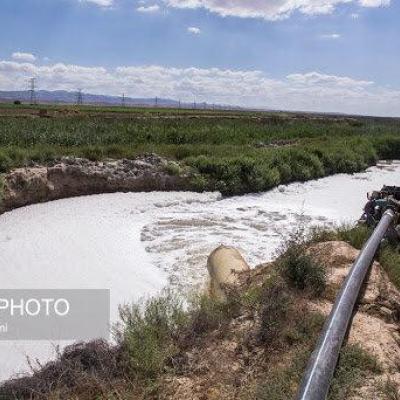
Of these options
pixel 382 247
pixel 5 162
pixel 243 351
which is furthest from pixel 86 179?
pixel 243 351

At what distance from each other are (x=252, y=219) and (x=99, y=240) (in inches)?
196

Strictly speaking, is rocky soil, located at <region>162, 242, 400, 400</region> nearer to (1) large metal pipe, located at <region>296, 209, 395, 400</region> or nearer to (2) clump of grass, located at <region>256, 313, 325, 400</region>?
(2) clump of grass, located at <region>256, 313, 325, 400</region>

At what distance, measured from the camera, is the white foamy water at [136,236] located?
921cm

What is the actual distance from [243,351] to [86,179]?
41.4ft

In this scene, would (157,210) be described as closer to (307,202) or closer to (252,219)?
(252,219)

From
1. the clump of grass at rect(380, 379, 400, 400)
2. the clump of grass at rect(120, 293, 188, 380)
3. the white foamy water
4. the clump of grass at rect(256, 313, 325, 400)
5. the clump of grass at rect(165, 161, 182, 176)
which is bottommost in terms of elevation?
the white foamy water

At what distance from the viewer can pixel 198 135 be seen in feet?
85.4

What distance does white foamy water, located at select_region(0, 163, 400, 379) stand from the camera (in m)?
9.21

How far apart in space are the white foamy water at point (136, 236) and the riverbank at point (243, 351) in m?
1.98

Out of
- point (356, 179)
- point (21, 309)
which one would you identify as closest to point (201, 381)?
point (21, 309)

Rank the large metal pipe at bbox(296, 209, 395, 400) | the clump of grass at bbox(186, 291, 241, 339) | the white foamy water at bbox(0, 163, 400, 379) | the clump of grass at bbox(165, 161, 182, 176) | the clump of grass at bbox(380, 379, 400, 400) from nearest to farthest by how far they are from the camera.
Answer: the large metal pipe at bbox(296, 209, 395, 400) < the clump of grass at bbox(380, 379, 400, 400) < the clump of grass at bbox(186, 291, 241, 339) < the white foamy water at bbox(0, 163, 400, 379) < the clump of grass at bbox(165, 161, 182, 176)

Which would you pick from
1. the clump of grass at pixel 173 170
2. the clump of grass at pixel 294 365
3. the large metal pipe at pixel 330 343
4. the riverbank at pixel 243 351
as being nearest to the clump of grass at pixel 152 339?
the riverbank at pixel 243 351

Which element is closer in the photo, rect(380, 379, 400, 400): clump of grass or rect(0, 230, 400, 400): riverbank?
rect(380, 379, 400, 400): clump of grass

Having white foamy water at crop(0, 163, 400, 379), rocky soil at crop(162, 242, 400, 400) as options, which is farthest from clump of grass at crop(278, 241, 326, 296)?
white foamy water at crop(0, 163, 400, 379)
